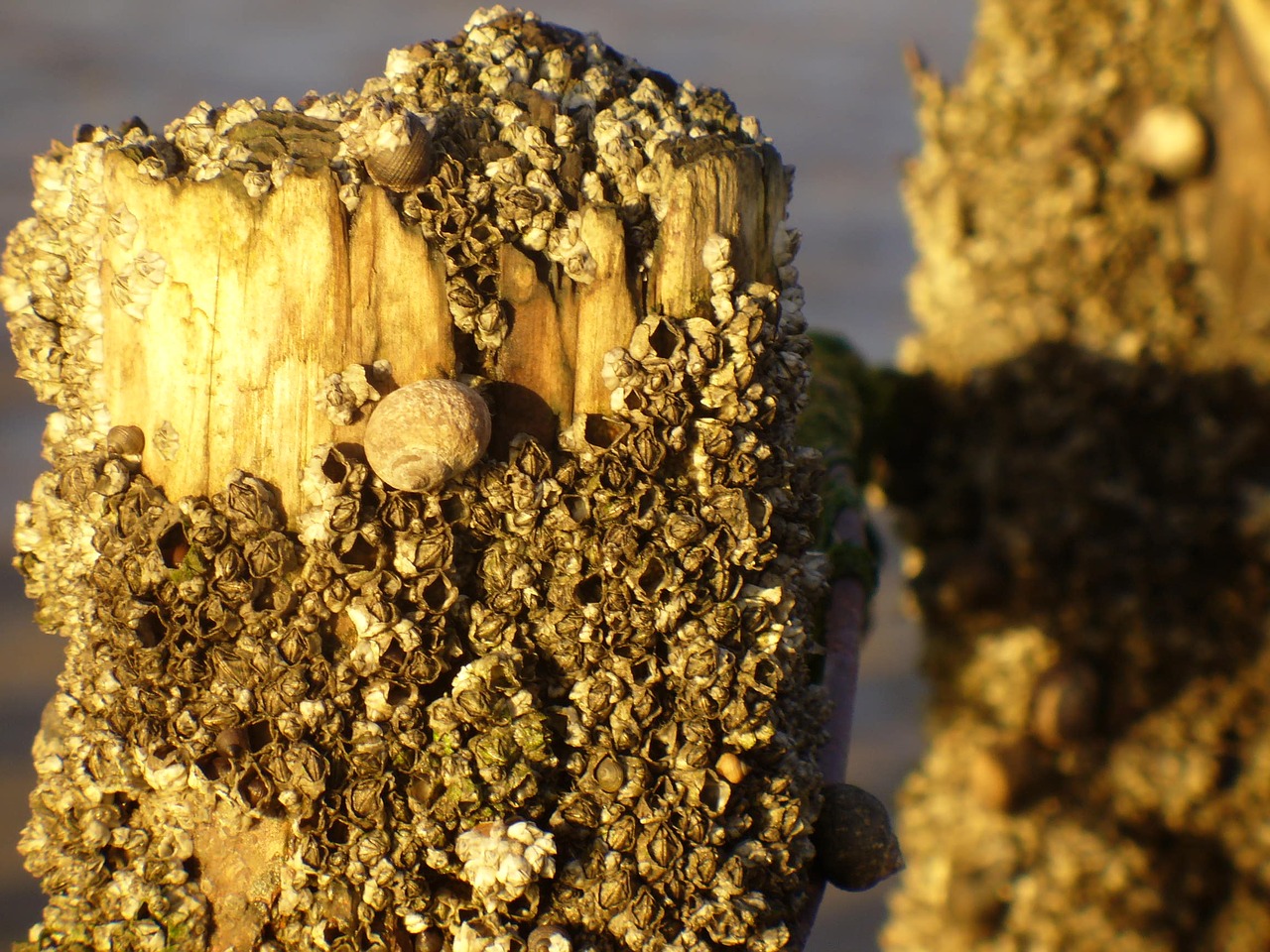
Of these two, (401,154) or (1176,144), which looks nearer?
(401,154)

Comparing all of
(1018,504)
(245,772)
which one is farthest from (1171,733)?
(245,772)

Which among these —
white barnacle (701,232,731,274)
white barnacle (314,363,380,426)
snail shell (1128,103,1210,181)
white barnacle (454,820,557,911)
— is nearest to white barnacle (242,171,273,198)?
white barnacle (314,363,380,426)

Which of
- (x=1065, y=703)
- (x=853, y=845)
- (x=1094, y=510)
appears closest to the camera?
(x=853, y=845)

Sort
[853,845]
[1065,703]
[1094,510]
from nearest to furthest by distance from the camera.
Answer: [853,845], [1065,703], [1094,510]

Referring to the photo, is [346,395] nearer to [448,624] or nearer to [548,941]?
[448,624]

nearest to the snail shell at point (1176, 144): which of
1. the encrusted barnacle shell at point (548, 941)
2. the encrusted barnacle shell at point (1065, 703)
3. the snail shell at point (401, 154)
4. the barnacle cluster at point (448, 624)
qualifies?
the encrusted barnacle shell at point (1065, 703)

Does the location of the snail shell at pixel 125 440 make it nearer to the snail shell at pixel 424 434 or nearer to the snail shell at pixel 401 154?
the snail shell at pixel 424 434

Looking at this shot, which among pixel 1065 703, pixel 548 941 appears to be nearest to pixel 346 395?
pixel 548 941
